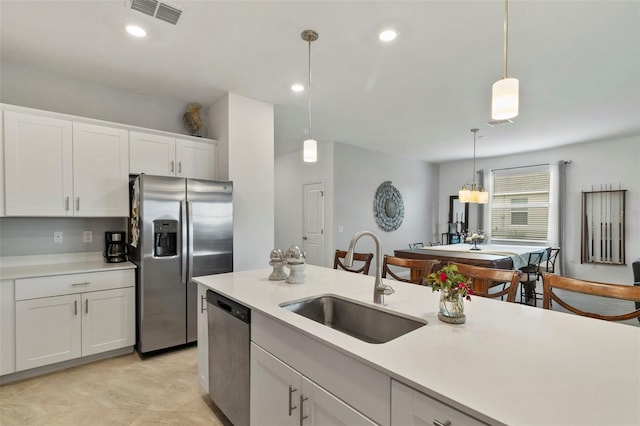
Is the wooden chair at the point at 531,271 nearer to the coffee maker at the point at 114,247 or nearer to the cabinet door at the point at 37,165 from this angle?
the coffee maker at the point at 114,247

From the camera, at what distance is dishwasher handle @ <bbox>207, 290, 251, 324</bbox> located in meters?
1.65

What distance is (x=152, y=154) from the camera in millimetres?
3197

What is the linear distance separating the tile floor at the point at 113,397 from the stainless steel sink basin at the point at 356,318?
1.00 m

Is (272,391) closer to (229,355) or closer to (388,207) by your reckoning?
(229,355)

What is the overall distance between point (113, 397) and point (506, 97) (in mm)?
3202

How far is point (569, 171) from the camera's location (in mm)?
5832

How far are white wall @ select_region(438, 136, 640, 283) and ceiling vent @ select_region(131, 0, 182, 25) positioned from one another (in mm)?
6825

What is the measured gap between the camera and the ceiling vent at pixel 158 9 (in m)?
2.01

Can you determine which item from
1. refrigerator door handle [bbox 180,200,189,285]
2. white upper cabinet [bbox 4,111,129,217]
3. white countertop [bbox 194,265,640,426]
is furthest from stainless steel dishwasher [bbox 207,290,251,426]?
white upper cabinet [bbox 4,111,129,217]

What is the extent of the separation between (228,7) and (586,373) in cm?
258

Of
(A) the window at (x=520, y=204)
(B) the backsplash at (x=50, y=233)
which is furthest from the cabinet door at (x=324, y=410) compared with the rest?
(A) the window at (x=520, y=204)

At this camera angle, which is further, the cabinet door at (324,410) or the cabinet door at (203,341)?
the cabinet door at (203,341)

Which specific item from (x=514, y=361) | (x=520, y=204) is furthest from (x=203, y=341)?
(x=520, y=204)

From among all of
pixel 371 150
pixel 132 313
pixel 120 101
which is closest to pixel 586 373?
pixel 132 313
